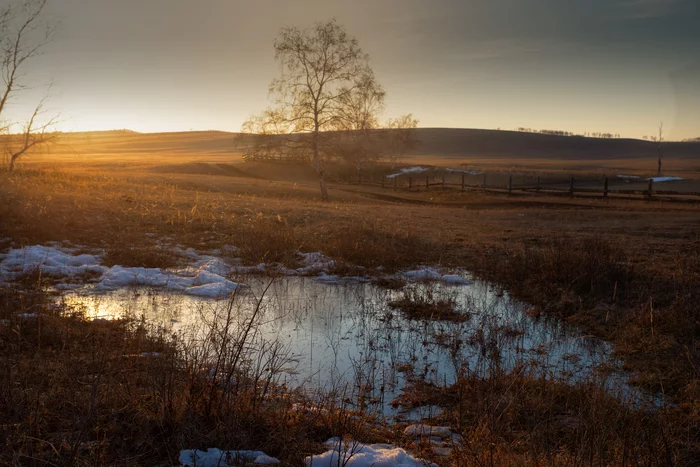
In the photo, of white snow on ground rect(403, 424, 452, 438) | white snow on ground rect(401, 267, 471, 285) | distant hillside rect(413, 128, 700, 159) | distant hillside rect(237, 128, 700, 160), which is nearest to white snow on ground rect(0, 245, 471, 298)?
white snow on ground rect(401, 267, 471, 285)

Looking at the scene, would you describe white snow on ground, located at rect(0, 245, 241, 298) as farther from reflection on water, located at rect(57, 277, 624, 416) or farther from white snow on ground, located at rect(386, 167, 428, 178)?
white snow on ground, located at rect(386, 167, 428, 178)

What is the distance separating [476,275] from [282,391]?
7261 millimetres

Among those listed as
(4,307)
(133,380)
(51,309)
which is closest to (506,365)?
(133,380)

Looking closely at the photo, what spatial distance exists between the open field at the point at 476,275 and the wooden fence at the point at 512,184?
11766 millimetres

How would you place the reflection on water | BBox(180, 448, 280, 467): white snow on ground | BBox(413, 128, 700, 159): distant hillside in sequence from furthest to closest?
1. BBox(413, 128, 700, 159): distant hillside
2. the reflection on water
3. BBox(180, 448, 280, 467): white snow on ground

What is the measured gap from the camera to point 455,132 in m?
165

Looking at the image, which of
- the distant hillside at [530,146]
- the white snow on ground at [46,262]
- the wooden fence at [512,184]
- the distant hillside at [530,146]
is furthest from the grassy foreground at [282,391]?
the distant hillside at [530,146]

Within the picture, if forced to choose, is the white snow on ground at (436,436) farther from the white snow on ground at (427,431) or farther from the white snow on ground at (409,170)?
the white snow on ground at (409,170)

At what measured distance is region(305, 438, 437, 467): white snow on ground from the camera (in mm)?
3639

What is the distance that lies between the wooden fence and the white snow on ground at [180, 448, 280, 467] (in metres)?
34.7

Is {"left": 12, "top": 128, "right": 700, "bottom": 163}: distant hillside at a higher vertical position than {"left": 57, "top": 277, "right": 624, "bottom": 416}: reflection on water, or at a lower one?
higher

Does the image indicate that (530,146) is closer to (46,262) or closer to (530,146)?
(530,146)

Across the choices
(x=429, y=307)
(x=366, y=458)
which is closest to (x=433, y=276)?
(x=429, y=307)

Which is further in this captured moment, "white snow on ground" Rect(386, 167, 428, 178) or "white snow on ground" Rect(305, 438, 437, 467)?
"white snow on ground" Rect(386, 167, 428, 178)
